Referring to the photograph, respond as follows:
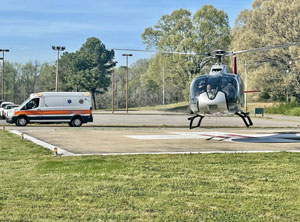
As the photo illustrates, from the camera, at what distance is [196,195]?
848 centimetres

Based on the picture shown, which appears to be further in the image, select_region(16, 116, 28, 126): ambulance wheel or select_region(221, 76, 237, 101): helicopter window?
select_region(16, 116, 28, 126): ambulance wheel

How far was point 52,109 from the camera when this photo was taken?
31.2 meters

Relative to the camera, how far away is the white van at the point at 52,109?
31016mm

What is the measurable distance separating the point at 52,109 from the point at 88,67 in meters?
58.6

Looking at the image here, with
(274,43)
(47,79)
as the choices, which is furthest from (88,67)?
(274,43)

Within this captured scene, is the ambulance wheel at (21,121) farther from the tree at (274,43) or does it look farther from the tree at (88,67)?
the tree at (88,67)

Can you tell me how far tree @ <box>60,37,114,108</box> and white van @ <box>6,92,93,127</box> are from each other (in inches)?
2136

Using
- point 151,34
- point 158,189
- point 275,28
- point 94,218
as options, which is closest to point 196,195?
point 158,189

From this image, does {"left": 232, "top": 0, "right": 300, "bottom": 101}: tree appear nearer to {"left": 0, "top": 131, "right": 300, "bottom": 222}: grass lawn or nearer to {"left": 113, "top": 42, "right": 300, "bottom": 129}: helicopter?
{"left": 113, "top": 42, "right": 300, "bottom": 129}: helicopter

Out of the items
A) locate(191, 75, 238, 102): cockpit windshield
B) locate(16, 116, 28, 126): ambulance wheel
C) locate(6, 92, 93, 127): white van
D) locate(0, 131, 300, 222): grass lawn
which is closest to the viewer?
locate(0, 131, 300, 222): grass lawn

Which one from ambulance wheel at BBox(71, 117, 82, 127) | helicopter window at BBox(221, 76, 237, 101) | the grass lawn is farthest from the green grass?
the grass lawn

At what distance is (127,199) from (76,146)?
937cm

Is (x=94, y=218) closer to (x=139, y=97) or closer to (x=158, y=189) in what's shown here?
(x=158, y=189)

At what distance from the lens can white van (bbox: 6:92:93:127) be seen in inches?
1221
